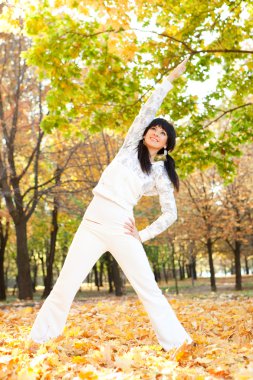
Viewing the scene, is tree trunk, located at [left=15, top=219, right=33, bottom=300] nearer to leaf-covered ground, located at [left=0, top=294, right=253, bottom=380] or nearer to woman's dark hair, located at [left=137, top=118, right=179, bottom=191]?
leaf-covered ground, located at [left=0, top=294, right=253, bottom=380]

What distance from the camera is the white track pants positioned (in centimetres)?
370

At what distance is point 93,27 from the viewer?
8.33 metres

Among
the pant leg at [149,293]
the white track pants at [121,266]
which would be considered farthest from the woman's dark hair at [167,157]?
the pant leg at [149,293]

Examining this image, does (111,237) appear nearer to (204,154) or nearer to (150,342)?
(150,342)

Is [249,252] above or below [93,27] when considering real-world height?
below

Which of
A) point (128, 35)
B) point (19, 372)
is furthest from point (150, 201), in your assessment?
point (19, 372)

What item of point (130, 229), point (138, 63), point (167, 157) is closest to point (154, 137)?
point (167, 157)

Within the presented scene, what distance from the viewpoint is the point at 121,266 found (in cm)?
381

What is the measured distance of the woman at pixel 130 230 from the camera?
372 centimetres

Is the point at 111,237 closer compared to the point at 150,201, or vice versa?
the point at 111,237

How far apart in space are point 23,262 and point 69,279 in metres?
10.8

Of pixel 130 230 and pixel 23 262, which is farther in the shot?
pixel 23 262

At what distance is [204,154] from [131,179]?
6603 mm

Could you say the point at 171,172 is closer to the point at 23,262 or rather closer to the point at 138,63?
the point at 138,63
